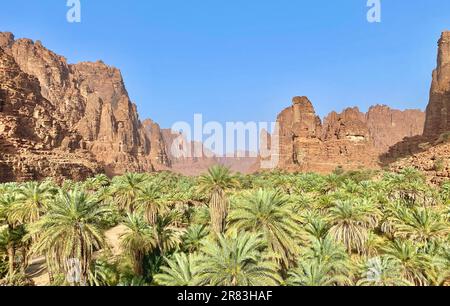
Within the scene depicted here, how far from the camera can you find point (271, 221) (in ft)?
63.7

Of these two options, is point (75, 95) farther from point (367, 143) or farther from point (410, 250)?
point (410, 250)

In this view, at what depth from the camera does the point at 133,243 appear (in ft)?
78.0

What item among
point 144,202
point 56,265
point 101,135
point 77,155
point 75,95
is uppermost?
point 75,95

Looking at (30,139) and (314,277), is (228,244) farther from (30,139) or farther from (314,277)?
(30,139)

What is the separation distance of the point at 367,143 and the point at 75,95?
490ft

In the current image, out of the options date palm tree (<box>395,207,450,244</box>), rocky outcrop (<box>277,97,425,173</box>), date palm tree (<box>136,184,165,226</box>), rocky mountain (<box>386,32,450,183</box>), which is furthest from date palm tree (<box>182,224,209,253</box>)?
rocky outcrop (<box>277,97,425,173</box>)

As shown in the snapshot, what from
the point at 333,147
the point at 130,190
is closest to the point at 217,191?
the point at 130,190

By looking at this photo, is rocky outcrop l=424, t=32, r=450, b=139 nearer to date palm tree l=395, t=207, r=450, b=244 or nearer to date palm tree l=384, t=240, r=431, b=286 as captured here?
date palm tree l=395, t=207, r=450, b=244

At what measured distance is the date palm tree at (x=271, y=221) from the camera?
1902cm

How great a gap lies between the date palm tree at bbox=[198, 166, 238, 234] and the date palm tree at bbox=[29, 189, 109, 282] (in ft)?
29.7

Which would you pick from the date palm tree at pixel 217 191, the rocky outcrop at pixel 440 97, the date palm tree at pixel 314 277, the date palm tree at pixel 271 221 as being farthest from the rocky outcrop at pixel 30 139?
the rocky outcrop at pixel 440 97
